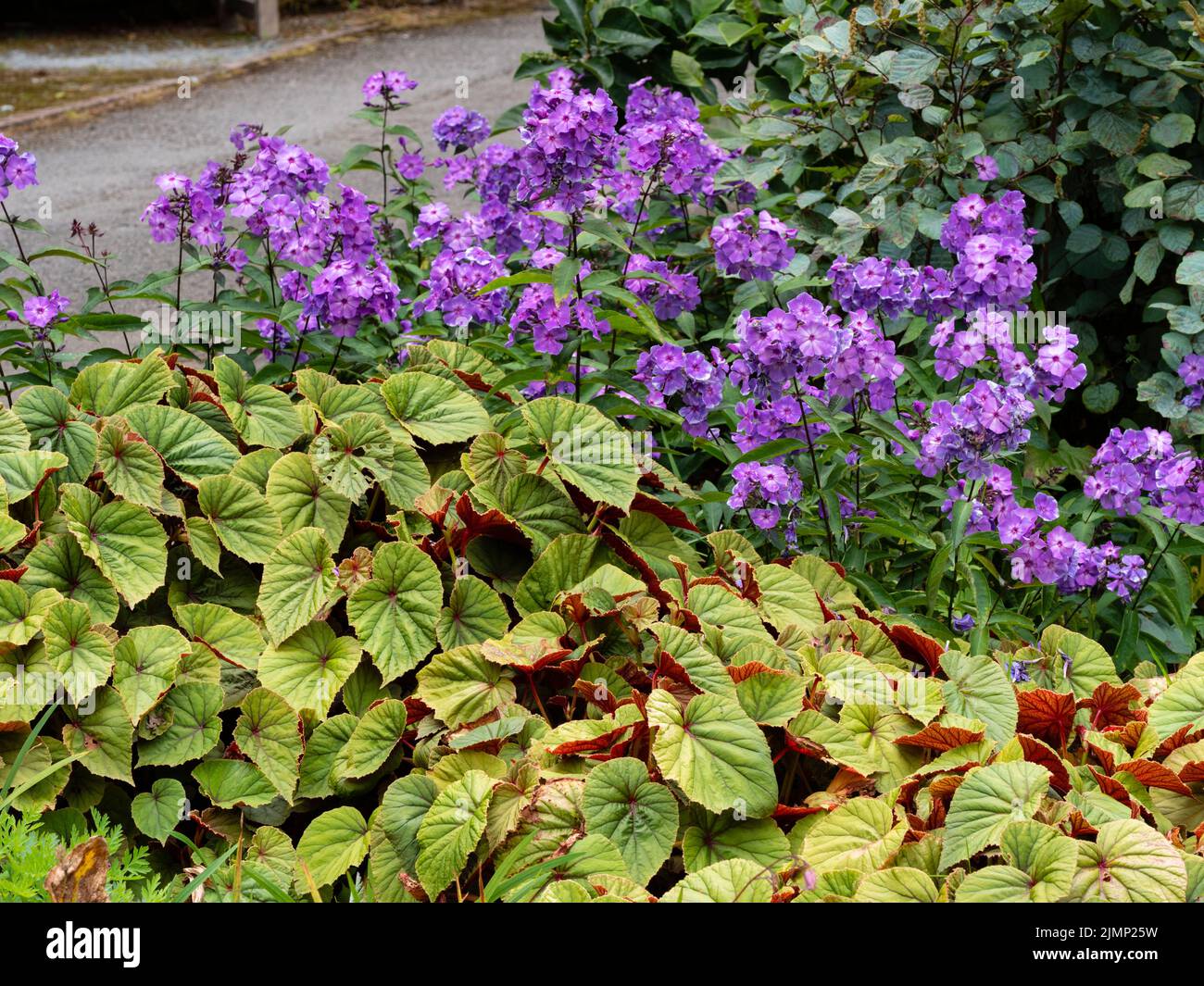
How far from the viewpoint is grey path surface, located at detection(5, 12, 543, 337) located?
21.4 ft

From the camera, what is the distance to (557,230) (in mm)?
3471

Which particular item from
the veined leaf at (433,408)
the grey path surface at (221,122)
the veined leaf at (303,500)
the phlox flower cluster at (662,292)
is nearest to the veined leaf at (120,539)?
the veined leaf at (303,500)

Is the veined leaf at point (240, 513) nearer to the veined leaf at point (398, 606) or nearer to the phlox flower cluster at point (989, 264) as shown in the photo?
the veined leaf at point (398, 606)

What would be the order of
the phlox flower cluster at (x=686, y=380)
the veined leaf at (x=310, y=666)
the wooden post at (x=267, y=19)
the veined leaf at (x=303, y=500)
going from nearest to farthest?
the veined leaf at (x=310, y=666) < the veined leaf at (x=303, y=500) < the phlox flower cluster at (x=686, y=380) < the wooden post at (x=267, y=19)

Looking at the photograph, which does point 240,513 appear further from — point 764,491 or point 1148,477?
point 1148,477

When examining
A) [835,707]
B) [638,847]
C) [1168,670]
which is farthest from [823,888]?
[1168,670]

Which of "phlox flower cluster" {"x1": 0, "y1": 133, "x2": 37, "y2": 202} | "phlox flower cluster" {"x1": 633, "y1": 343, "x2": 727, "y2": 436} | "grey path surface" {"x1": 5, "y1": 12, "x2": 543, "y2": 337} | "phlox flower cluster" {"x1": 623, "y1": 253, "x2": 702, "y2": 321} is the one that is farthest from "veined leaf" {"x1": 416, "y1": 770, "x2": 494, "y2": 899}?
"grey path surface" {"x1": 5, "y1": 12, "x2": 543, "y2": 337}

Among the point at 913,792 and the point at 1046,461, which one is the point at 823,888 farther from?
the point at 1046,461

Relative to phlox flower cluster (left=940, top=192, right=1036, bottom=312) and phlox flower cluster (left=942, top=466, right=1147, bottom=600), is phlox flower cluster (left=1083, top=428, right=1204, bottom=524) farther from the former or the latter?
phlox flower cluster (left=940, top=192, right=1036, bottom=312)

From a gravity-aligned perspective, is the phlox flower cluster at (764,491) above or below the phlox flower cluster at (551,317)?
below

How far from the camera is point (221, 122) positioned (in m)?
7.92

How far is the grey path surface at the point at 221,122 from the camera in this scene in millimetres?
6508

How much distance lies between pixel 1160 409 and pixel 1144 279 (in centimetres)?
38

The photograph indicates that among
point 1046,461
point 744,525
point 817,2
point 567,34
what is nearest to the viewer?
point 744,525
